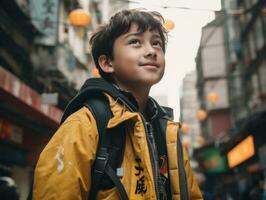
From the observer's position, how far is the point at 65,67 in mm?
17422

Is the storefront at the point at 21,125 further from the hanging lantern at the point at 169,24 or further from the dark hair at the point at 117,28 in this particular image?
the dark hair at the point at 117,28

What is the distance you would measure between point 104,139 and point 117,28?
2.51 feet

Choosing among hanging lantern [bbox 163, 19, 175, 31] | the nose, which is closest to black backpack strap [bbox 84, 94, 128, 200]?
the nose

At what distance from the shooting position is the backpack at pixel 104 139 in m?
1.88

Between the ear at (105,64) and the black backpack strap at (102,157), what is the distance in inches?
16.4

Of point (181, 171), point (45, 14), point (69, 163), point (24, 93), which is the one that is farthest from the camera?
point (45, 14)

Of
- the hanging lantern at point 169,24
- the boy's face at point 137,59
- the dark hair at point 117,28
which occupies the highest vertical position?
the hanging lantern at point 169,24

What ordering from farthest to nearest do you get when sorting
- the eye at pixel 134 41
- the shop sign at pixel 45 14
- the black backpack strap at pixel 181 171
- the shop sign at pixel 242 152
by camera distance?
the shop sign at pixel 242 152, the shop sign at pixel 45 14, the eye at pixel 134 41, the black backpack strap at pixel 181 171

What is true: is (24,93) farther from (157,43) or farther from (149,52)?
(149,52)

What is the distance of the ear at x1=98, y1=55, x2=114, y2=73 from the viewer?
8.00 feet

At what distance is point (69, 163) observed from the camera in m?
1.81

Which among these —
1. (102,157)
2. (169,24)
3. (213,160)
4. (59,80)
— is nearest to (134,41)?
(102,157)

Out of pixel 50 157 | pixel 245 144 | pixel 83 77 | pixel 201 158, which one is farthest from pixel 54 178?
pixel 201 158

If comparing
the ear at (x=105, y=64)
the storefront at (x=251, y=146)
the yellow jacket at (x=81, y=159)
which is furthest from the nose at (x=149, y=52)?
the storefront at (x=251, y=146)
